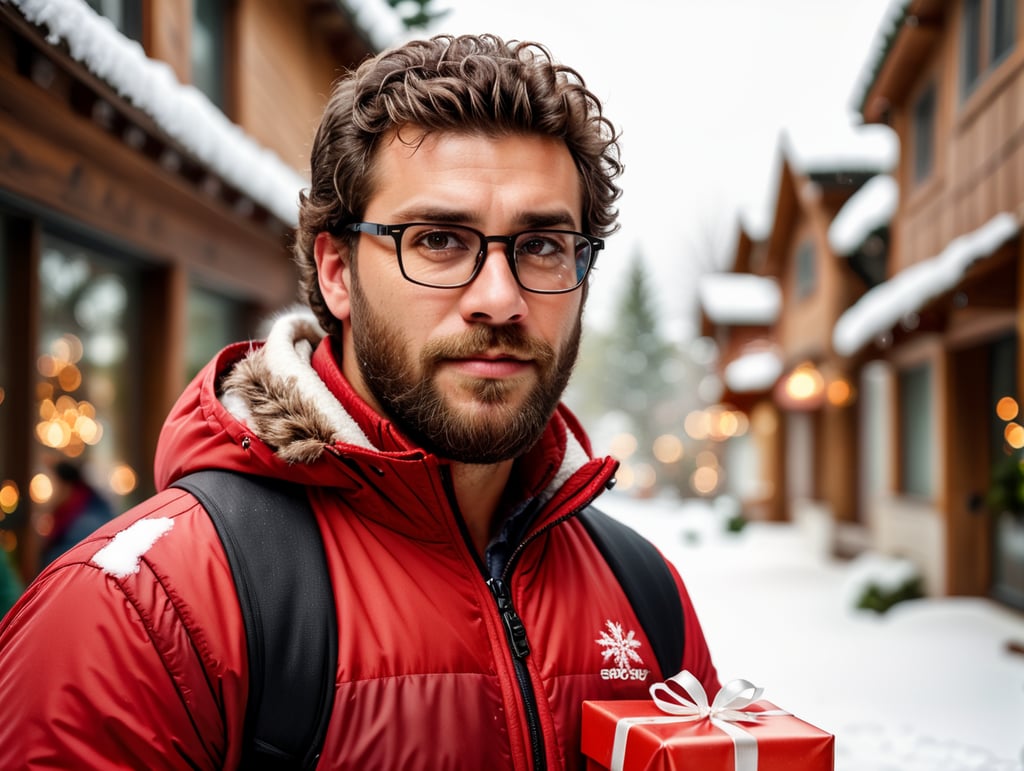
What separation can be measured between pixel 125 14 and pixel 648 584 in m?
4.76

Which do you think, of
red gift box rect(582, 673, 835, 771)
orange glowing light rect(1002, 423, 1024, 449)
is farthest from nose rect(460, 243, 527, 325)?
orange glowing light rect(1002, 423, 1024, 449)

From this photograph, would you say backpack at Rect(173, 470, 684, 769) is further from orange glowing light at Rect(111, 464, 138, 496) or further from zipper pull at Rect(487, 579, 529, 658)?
orange glowing light at Rect(111, 464, 138, 496)

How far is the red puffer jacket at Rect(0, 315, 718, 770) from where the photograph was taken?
1.31m

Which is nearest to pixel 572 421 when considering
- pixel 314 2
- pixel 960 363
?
pixel 314 2

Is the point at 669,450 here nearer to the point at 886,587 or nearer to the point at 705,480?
the point at 705,480

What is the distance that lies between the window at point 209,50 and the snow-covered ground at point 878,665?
5856mm

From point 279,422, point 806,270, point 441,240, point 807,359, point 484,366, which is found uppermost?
point 806,270

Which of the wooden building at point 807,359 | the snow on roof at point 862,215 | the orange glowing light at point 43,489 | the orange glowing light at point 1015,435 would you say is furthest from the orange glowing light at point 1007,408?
the orange glowing light at point 43,489

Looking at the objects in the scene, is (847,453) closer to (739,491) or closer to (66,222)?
(739,491)

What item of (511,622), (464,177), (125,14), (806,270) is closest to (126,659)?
(511,622)

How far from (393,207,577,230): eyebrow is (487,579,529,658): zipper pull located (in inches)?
26.5

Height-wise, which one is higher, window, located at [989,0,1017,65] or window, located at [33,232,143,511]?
window, located at [989,0,1017,65]

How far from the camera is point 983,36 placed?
336 inches

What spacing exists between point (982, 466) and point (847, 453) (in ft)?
18.7
